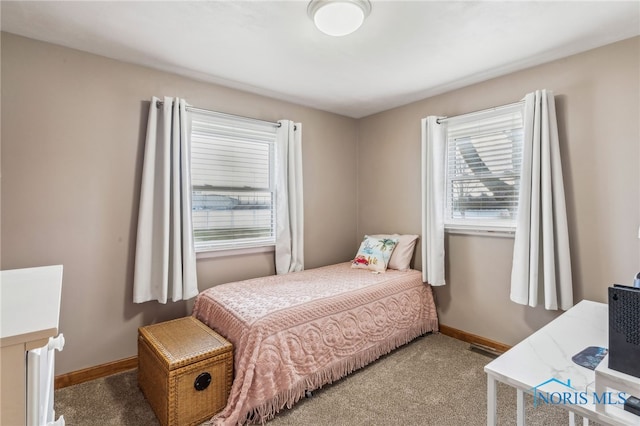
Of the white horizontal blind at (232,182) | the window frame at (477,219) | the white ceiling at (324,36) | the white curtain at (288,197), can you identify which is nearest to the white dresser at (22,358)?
the white ceiling at (324,36)

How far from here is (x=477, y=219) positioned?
2.84 metres

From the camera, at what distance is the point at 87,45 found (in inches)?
84.0

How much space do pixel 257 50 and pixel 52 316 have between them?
201cm

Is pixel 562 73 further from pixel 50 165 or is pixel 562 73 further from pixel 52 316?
pixel 50 165

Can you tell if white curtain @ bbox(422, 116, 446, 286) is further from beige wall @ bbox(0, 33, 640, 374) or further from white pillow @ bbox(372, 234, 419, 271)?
beige wall @ bbox(0, 33, 640, 374)

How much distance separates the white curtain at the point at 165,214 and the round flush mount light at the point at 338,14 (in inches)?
52.0

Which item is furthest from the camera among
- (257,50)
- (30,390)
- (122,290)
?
(122,290)

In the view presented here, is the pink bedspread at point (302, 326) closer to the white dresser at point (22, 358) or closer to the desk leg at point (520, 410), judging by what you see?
the white dresser at point (22, 358)

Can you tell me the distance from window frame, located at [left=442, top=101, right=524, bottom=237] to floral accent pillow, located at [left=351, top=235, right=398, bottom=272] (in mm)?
586

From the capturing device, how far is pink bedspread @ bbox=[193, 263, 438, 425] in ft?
5.98

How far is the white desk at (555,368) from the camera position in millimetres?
881

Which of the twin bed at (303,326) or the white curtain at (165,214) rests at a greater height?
the white curtain at (165,214)

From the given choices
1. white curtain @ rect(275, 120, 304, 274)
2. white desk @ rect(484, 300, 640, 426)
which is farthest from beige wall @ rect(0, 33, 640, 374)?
white desk @ rect(484, 300, 640, 426)

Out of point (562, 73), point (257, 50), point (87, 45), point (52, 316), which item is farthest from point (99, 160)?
point (562, 73)
